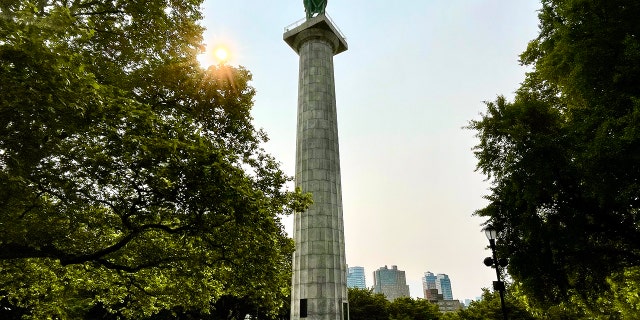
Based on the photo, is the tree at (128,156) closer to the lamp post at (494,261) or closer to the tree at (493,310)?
the lamp post at (494,261)

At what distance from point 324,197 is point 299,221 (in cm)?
232

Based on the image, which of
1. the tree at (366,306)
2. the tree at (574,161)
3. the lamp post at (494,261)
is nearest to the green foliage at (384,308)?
the tree at (366,306)

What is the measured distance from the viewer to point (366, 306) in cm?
4628

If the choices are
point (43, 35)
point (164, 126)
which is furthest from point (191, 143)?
point (43, 35)

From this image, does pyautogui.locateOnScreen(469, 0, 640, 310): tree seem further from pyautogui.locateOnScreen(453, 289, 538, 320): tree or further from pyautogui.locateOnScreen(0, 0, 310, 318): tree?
pyautogui.locateOnScreen(453, 289, 538, 320): tree

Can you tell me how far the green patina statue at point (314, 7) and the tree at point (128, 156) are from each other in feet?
67.6

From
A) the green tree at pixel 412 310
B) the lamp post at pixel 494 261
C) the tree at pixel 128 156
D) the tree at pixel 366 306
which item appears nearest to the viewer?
the tree at pixel 128 156

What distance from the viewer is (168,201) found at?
441 inches

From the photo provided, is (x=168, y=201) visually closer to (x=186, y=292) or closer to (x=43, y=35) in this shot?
(x=43, y=35)

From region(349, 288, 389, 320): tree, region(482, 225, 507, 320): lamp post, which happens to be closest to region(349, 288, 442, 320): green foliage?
region(349, 288, 389, 320): tree

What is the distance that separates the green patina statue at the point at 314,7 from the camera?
3296 centimetres

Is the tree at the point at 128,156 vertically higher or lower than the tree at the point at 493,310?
higher

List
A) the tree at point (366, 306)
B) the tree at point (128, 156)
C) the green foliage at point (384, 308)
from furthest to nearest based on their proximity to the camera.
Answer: the tree at point (366, 306)
the green foliage at point (384, 308)
the tree at point (128, 156)

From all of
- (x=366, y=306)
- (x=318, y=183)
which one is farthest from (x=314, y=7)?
(x=366, y=306)
